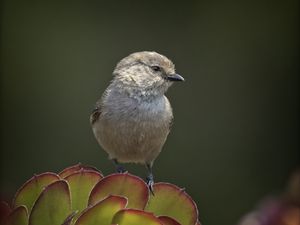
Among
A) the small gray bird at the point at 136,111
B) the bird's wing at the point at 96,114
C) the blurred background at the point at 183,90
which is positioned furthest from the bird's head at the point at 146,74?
the blurred background at the point at 183,90

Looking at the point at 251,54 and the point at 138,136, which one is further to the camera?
the point at 251,54

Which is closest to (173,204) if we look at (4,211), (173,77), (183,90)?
(4,211)

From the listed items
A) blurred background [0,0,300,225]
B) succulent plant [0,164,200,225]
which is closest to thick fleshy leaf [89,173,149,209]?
succulent plant [0,164,200,225]

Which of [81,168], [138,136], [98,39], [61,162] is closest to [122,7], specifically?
[98,39]

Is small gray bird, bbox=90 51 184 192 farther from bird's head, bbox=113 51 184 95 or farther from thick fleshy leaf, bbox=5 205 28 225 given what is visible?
thick fleshy leaf, bbox=5 205 28 225

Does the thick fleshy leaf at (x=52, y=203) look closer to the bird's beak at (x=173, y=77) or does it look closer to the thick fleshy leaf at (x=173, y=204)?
the thick fleshy leaf at (x=173, y=204)

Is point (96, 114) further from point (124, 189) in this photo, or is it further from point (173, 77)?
A: point (124, 189)

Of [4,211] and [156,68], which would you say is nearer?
[4,211]

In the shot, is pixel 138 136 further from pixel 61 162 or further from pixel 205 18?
pixel 205 18
